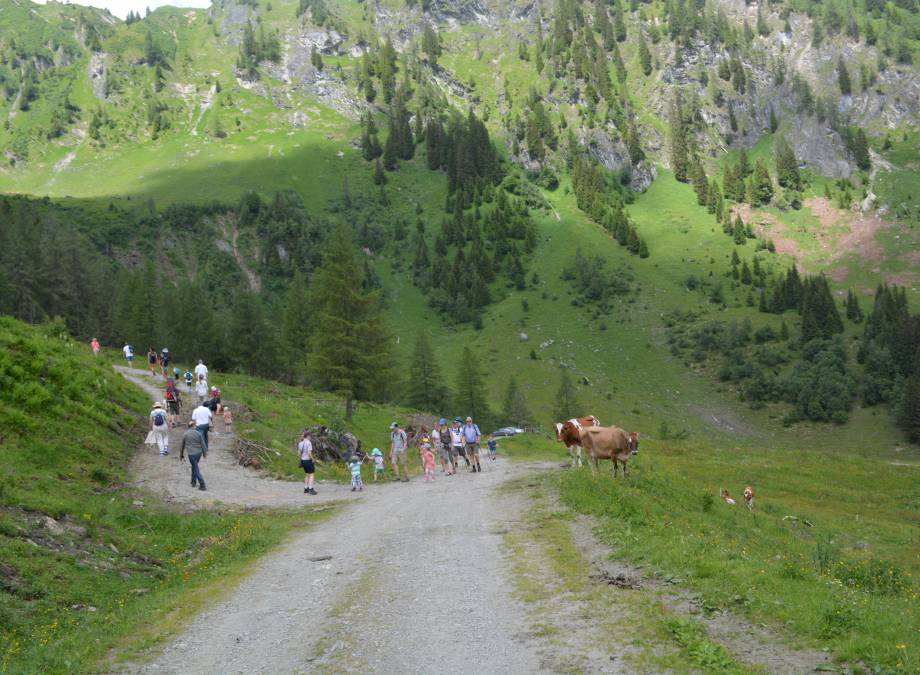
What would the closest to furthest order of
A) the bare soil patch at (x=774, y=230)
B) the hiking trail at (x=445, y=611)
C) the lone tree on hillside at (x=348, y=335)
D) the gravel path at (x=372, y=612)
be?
the hiking trail at (x=445, y=611)
the gravel path at (x=372, y=612)
the lone tree on hillside at (x=348, y=335)
the bare soil patch at (x=774, y=230)

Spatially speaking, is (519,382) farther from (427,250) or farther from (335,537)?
(335,537)

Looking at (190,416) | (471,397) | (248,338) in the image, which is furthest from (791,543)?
(248,338)

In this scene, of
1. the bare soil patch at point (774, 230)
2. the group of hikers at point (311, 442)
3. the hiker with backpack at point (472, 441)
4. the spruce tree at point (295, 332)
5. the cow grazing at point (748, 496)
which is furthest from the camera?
the bare soil patch at point (774, 230)

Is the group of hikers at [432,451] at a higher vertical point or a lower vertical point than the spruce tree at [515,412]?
higher

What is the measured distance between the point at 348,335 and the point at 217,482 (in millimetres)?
22632

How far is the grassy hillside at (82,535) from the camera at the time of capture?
10.4m

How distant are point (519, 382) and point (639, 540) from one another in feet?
337

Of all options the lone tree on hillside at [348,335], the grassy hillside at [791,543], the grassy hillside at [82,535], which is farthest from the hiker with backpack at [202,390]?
the grassy hillside at [791,543]

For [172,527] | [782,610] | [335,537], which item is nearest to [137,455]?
[172,527]

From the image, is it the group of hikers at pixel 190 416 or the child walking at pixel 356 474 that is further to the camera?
the child walking at pixel 356 474

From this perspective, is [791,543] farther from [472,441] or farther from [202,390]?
[202,390]

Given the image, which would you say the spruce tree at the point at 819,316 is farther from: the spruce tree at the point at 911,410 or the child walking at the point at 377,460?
the child walking at the point at 377,460

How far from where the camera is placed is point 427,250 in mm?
171375

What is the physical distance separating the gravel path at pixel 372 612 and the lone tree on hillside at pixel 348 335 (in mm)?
28291
